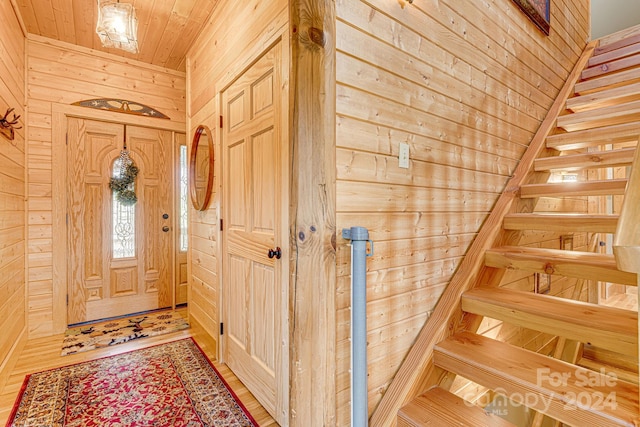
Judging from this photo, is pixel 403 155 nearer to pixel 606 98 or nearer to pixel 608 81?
pixel 606 98

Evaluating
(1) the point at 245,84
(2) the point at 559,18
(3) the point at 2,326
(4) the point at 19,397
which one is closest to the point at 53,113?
(3) the point at 2,326

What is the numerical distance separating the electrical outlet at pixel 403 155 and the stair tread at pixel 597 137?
5.28 feet

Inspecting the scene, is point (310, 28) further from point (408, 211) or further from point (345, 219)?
point (408, 211)

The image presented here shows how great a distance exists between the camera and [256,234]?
6.23ft

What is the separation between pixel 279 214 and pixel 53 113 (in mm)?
2868

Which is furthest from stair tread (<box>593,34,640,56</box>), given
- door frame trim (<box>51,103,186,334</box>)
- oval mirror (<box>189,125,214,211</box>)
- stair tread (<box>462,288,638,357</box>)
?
door frame trim (<box>51,103,186,334</box>)

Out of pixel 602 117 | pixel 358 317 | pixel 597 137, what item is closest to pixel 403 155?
pixel 358 317

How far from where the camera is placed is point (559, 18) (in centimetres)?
276

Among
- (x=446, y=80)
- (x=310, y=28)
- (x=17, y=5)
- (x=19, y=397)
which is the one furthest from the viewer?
(x=17, y=5)

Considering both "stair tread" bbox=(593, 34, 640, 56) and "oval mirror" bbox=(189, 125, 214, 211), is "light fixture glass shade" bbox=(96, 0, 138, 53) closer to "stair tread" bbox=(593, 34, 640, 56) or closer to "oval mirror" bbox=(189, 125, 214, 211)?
"oval mirror" bbox=(189, 125, 214, 211)

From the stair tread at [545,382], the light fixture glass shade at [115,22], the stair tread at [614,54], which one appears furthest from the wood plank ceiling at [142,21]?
the stair tread at [614,54]

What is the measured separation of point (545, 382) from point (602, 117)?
6.89 feet

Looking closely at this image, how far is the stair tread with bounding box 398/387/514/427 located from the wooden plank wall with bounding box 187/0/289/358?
159 cm

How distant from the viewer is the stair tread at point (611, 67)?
8.58 feet
